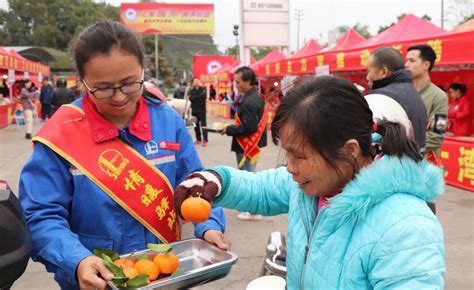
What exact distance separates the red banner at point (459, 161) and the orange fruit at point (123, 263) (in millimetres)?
5649

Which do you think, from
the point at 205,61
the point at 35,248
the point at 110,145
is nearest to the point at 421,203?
the point at 110,145

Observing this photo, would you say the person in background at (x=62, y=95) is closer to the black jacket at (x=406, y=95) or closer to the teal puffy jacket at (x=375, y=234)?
the black jacket at (x=406, y=95)

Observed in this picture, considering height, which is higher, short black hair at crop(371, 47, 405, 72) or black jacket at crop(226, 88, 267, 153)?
short black hair at crop(371, 47, 405, 72)

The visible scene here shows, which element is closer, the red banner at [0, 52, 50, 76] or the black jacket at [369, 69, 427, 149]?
the black jacket at [369, 69, 427, 149]

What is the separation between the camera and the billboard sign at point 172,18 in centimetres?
3631

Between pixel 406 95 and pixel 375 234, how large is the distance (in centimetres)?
237

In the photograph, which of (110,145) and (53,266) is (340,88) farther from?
(53,266)

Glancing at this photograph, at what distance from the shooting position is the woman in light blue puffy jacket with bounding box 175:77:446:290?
3.16 ft

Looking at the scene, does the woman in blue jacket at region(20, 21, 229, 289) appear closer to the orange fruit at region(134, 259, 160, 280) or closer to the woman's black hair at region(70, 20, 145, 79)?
the woman's black hair at region(70, 20, 145, 79)

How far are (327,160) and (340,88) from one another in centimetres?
18

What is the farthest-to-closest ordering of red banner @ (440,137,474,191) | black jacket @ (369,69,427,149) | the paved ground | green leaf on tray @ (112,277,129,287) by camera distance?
1. red banner @ (440,137,474,191)
2. the paved ground
3. black jacket @ (369,69,427,149)
4. green leaf on tray @ (112,277,129,287)

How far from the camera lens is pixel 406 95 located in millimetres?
3146

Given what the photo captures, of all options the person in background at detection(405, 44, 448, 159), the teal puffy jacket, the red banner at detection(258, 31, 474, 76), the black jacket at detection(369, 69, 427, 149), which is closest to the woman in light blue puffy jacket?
the teal puffy jacket

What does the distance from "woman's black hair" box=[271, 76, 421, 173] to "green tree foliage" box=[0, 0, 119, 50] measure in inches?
2317
